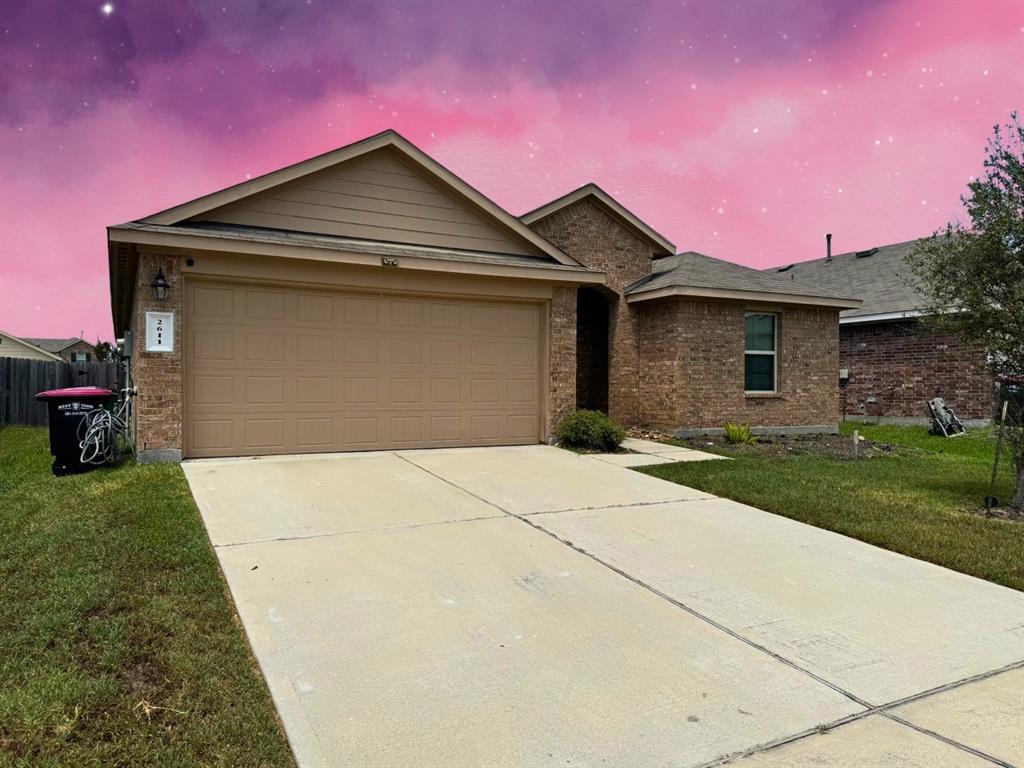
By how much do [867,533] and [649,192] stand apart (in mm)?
14653

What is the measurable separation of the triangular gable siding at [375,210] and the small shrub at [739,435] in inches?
199

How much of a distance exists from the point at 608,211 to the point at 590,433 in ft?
18.7

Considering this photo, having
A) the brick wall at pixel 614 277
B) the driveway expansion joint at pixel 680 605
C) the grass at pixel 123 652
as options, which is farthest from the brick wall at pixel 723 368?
the grass at pixel 123 652

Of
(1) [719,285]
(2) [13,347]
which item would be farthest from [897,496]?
(2) [13,347]

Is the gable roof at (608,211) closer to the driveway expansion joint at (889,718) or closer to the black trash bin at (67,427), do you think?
the black trash bin at (67,427)

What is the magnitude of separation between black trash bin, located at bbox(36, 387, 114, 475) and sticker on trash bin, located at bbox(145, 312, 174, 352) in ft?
3.41

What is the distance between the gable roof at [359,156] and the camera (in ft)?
28.1

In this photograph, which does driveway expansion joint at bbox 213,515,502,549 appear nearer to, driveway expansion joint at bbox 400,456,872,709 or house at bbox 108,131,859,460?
driveway expansion joint at bbox 400,456,872,709

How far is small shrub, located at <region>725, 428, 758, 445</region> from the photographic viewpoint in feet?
39.5

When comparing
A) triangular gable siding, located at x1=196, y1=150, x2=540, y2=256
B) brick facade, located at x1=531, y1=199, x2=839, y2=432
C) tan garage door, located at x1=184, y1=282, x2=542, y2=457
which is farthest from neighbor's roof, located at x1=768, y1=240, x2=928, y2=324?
triangular gable siding, located at x1=196, y1=150, x2=540, y2=256

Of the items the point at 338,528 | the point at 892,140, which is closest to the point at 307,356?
the point at 338,528

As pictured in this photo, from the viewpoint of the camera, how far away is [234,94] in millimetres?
11492

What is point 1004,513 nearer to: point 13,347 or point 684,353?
point 684,353

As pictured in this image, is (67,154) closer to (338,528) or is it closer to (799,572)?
(338,528)
